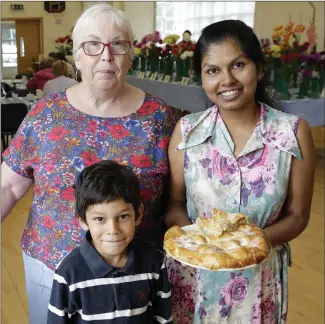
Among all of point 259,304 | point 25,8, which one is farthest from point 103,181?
point 25,8

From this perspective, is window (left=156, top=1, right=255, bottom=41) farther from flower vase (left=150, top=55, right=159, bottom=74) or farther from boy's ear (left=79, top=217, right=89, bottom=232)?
boy's ear (left=79, top=217, right=89, bottom=232)

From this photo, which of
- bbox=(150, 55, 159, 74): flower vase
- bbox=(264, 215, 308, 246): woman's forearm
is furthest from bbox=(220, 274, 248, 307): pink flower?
bbox=(150, 55, 159, 74): flower vase

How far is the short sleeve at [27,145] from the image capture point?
1.40m

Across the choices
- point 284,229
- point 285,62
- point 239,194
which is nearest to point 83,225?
point 239,194

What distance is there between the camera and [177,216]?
4.68 feet

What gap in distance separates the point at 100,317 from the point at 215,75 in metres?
0.71

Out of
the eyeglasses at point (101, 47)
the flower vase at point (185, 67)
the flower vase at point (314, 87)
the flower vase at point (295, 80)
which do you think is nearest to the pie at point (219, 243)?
the eyeglasses at point (101, 47)

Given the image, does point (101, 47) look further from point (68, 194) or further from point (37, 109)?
point (68, 194)

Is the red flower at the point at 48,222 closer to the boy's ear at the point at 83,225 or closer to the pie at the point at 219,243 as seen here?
the boy's ear at the point at 83,225

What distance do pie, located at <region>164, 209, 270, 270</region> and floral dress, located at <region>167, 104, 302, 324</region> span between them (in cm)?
9

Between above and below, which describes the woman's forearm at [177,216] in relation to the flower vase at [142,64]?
below

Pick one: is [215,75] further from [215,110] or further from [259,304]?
[259,304]

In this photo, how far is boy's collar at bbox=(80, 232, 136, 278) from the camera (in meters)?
1.22

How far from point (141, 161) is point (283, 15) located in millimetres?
7639
